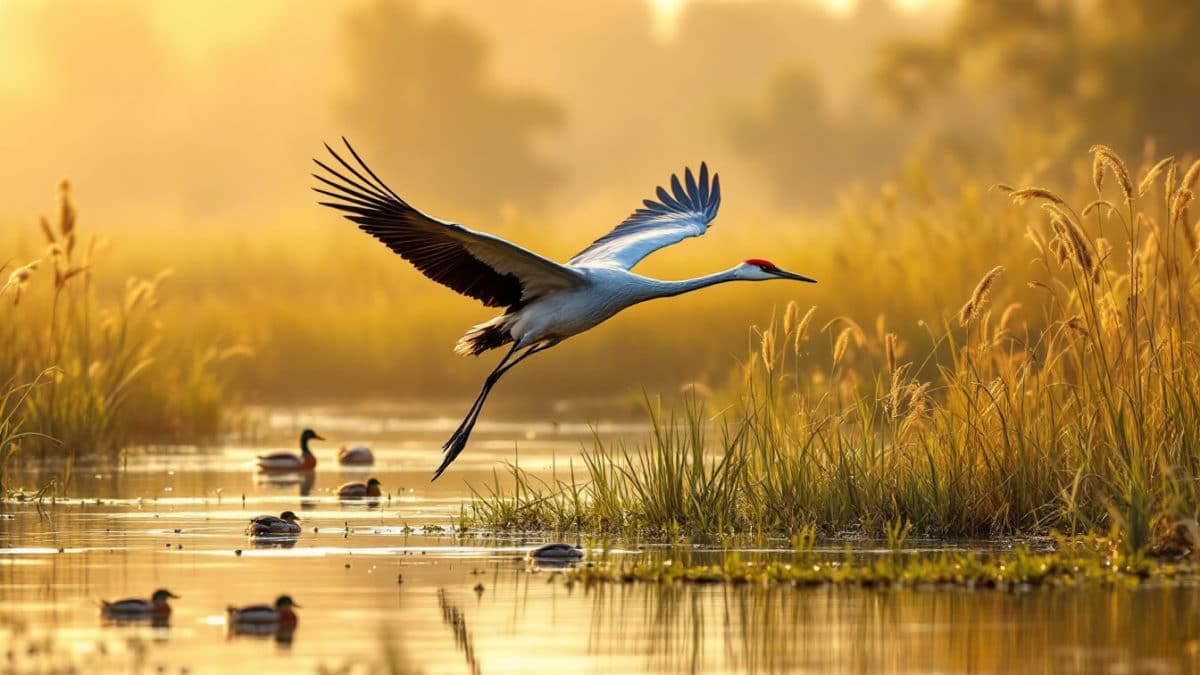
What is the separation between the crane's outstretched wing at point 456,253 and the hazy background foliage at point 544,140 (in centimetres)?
629

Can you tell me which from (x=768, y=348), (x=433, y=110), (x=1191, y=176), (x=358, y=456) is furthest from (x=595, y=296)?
(x=433, y=110)

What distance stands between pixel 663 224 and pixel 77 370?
5.92 metres

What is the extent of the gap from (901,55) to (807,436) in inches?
1953

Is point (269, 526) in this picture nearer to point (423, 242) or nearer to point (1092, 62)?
point (423, 242)

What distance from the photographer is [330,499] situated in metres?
17.2

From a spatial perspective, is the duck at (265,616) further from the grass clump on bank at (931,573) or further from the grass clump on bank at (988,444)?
the grass clump on bank at (988,444)

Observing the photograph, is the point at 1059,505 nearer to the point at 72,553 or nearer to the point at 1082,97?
the point at 72,553

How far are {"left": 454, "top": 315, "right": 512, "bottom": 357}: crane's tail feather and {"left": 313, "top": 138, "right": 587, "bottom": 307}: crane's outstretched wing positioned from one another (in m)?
0.19

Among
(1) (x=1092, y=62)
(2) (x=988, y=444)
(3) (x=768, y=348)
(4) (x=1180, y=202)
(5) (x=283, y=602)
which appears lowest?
(5) (x=283, y=602)

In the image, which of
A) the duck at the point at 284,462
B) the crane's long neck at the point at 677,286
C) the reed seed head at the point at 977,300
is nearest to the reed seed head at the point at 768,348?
the crane's long neck at the point at 677,286

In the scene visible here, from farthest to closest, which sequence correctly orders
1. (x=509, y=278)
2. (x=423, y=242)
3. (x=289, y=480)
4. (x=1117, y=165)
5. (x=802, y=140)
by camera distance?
1. (x=802, y=140)
2. (x=289, y=480)
3. (x=509, y=278)
4. (x=423, y=242)
5. (x=1117, y=165)

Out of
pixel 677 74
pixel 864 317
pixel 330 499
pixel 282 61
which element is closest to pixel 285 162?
pixel 282 61

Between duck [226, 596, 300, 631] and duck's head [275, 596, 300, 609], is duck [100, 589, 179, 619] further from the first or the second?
duck's head [275, 596, 300, 609]

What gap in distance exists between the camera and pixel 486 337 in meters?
15.4
